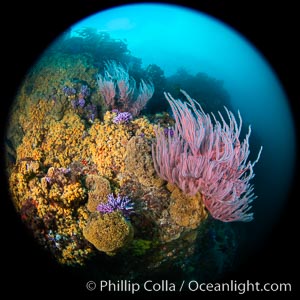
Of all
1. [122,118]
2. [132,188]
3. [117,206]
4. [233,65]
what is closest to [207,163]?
[132,188]

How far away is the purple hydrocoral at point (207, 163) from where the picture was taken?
3465 millimetres

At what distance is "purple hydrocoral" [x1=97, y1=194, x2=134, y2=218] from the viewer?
3707 millimetres

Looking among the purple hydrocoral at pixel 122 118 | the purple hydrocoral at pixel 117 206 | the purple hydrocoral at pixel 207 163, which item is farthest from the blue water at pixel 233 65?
the purple hydrocoral at pixel 117 206

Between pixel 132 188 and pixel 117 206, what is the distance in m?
0.38

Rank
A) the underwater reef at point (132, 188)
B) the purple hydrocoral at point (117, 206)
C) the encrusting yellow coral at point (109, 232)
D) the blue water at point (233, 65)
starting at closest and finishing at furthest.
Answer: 1. the encrusting yellow coral at point (109, 232)
2. the underwater reef at point (132, 188)
3. the purple hydrocoral at point (117, 206)
4. the blue water at point (233, 65)

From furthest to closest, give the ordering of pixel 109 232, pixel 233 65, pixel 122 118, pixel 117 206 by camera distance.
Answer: pixel 233 65 → pixel 122 118 → pixel 117 206 → pixel 109 232

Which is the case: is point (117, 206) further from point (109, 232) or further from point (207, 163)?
point (207, 163)

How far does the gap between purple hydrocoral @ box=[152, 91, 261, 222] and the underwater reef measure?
0.01 m

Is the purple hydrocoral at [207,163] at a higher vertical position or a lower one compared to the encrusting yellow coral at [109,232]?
higher

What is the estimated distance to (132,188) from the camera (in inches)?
158

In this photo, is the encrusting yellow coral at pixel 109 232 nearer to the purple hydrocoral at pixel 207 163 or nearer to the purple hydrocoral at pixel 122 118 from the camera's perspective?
the purple hydrocoral at pixel 207 163

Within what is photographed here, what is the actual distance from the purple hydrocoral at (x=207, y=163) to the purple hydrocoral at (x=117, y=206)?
0.67m

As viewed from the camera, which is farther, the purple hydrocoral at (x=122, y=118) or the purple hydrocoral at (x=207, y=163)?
the purple hydrocoral at (x=122, y=118)

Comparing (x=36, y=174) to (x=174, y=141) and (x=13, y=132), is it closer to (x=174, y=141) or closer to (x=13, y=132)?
(x=13, y=132)
